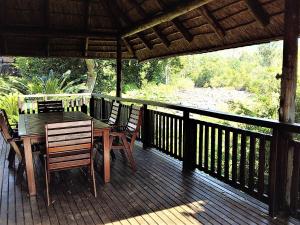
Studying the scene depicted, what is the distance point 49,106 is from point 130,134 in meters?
2.47

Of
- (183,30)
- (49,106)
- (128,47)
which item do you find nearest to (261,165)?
(183,30)

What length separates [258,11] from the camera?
14.0 ft

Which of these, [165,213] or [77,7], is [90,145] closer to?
[165,213]

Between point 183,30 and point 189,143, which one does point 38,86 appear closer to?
point 183,30

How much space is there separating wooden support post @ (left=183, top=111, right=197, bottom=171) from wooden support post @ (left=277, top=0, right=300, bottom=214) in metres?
1.56

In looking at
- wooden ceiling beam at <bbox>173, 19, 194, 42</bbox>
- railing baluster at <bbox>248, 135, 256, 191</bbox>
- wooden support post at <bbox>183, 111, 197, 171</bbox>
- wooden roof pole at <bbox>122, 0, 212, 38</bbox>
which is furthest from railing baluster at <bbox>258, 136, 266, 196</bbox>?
wooden ceiling beam at <bbox>173, 19, 194, 42</bbox>

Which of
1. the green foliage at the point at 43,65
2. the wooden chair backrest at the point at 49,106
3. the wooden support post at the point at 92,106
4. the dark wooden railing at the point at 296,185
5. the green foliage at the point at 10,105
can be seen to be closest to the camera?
the dark wooden railing at the point at 296,185

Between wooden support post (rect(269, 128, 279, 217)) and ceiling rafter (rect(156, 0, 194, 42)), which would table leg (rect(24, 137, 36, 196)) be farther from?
ceiling rafter (rect(156, 0, 194, 42))

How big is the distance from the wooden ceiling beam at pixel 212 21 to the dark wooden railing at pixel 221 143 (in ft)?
5.00

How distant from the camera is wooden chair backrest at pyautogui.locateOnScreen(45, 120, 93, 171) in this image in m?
3.41

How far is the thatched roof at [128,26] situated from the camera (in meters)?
4.75

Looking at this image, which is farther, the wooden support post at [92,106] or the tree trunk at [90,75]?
the tree trunk at [90,75]

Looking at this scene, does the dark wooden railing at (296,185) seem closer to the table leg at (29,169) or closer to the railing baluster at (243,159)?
the railing baluster at (243,159)

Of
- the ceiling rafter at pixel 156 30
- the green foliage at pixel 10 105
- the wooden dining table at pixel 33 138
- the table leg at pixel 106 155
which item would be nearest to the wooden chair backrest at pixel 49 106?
the wooden dining table at pixel 33 138
